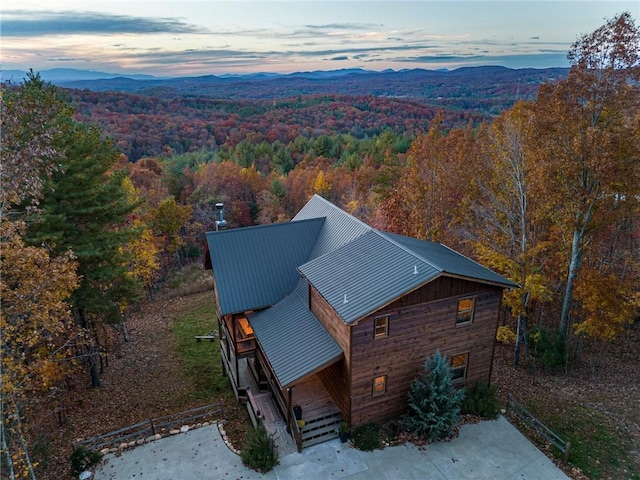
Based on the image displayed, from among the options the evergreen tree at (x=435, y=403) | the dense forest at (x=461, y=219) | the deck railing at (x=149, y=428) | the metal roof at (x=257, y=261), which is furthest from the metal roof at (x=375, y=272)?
the deck railing at (x=149, y=428)

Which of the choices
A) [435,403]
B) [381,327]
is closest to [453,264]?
[381,327]

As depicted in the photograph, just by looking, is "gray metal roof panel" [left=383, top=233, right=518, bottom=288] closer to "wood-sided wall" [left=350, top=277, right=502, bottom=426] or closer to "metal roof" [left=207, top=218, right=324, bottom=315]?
"wood-sided wall" [left=350, top=277, right=502, bottom=426]

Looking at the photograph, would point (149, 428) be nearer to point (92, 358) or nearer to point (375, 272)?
point (92, 358)

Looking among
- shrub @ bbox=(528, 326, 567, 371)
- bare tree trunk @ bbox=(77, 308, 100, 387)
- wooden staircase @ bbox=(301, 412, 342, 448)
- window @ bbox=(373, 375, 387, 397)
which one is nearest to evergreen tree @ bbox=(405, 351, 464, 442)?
window @ bbox=(373, 375, 387, 397)

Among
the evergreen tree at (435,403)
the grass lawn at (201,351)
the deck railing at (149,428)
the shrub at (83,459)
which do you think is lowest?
the grass lawn at (201,351)

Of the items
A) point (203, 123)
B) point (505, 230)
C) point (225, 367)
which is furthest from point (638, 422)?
point (203, 123)

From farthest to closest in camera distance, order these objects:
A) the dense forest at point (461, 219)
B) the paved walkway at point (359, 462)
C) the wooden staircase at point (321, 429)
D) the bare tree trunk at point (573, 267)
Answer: the bare tree trunk at point (573, 267), the wooden staircase at point (321, 429), the paved walkway at point (359, 462), the dense forest at point (461, 219)

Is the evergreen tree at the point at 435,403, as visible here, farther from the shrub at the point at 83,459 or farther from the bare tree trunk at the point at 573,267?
the shrub at the point at 83,459
